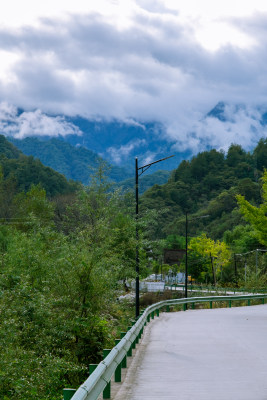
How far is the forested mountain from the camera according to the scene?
157375 mm

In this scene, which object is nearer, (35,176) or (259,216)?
(259,216)

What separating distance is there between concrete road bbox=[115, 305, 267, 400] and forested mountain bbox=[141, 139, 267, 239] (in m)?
128

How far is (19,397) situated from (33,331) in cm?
542

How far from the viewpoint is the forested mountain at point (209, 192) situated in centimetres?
15738

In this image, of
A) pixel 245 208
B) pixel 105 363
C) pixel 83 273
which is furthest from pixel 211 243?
pixel 105 363

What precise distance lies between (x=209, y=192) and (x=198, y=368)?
6829 inches

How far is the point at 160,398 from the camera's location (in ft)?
27.7

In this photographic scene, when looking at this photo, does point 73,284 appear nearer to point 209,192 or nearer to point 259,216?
point 259,216

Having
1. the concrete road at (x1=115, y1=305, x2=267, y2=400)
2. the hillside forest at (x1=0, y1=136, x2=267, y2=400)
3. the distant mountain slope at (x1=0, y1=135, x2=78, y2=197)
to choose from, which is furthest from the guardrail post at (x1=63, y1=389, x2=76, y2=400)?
the distant mountain slope at (x1=0, y1=135, x2=78, y2=197)

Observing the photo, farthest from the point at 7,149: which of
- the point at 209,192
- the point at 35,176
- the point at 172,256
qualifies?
Result: the point at 209,192

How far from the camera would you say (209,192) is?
183m

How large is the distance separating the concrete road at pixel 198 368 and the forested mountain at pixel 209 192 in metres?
128

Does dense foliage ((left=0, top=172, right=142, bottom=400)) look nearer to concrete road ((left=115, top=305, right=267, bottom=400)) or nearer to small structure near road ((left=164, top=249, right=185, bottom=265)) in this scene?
concrete road ((left=115, top=305, right=267, bottom=400))

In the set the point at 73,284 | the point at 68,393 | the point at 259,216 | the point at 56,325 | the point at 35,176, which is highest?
the point at 35,176
